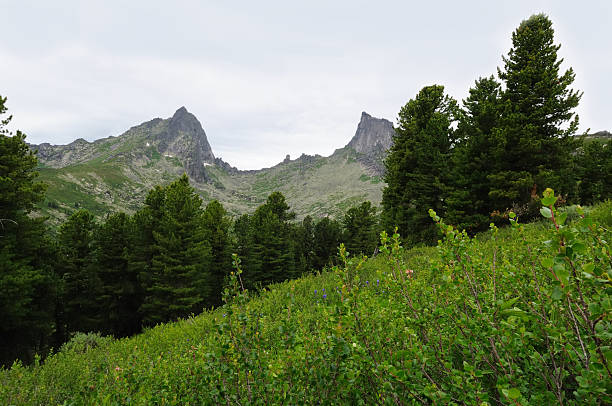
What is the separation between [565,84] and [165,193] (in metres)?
28.2

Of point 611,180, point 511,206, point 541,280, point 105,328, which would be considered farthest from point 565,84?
point 105,328

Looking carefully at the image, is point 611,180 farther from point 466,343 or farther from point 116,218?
point 116,218

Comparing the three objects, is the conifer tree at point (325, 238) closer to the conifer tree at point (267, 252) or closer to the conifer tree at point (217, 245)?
the conifer tree at point (267, 252)

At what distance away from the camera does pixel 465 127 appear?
16.3 metres

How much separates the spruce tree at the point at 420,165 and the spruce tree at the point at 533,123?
319cm

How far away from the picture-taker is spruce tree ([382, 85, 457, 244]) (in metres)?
17.0

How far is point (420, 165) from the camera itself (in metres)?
18.3

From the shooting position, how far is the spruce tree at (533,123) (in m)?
13.1

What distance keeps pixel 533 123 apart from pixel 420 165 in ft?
20.0

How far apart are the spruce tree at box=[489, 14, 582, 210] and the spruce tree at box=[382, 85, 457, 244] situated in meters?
3.19

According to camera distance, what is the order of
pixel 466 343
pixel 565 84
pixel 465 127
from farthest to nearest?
pixel 465 127, pixel 565 84, pixel 466 343

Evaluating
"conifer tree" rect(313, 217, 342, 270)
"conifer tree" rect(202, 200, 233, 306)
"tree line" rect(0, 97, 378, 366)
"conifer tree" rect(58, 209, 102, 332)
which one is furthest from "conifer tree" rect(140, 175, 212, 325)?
"conifer tree" rect(313, 217, 342, 270)

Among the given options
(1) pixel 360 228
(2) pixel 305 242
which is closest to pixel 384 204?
(1) pixel 360 228

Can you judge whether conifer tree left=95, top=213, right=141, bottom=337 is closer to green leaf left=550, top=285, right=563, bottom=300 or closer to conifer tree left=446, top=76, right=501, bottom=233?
conifer tree left=446, top=76, right=501, bottom=233
